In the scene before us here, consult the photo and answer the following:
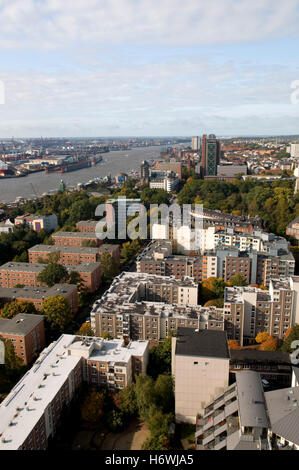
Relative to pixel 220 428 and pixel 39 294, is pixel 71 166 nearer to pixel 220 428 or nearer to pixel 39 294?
pixel 39 294

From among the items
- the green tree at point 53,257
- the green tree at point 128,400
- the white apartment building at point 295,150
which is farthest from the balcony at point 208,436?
the white apartment building at point 295,150

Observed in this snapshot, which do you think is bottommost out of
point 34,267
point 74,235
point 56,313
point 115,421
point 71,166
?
point 115,421

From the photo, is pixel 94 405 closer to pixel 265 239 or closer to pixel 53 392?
pixel 53 392

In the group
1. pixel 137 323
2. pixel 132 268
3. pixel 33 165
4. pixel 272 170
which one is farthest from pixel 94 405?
pixel 33 165

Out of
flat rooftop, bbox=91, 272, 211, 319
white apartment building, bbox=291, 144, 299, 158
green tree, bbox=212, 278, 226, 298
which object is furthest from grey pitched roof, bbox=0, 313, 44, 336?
white apartment building, bbox=291, 144, 299, 158

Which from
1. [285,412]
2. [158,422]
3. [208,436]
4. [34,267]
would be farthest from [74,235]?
[285,412]

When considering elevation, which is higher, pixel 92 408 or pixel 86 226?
pixel 86 226

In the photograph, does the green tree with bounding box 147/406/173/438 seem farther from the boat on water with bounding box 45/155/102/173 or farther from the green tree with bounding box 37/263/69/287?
the boat on water with bounding box 45/155/102/173

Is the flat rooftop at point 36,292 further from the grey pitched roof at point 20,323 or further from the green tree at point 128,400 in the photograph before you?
the green tree at point 128,400
